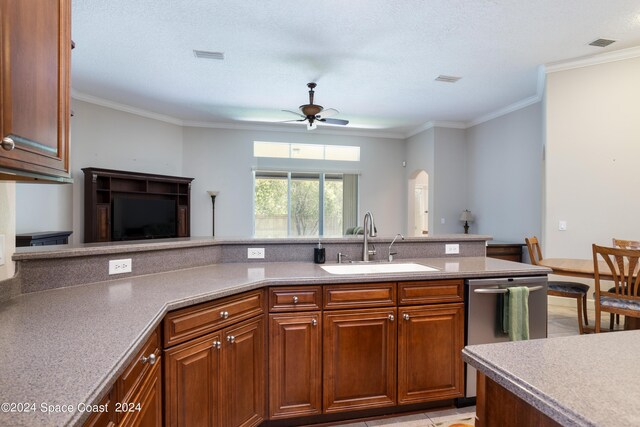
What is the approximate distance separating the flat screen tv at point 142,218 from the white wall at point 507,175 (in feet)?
19.3

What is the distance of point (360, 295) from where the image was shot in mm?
2078

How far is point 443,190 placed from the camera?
6.95 m

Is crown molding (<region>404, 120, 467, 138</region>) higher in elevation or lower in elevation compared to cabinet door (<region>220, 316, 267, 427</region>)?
higher

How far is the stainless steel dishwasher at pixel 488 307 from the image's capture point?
2.22 m

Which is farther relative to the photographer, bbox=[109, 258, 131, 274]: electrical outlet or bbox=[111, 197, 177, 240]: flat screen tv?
bbox=[111, 197, 177, 240]: flat screen tv

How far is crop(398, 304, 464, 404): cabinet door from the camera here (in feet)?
7.01

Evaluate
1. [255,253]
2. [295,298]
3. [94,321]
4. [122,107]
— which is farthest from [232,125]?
[94,321]

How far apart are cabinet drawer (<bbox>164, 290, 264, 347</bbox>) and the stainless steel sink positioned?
1.90 feet

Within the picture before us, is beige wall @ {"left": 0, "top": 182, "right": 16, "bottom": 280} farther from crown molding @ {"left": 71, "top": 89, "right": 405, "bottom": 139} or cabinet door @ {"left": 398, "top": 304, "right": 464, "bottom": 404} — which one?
crown molding @ {"left": 71, "top": 89, "right": 405, "bottom": 139}

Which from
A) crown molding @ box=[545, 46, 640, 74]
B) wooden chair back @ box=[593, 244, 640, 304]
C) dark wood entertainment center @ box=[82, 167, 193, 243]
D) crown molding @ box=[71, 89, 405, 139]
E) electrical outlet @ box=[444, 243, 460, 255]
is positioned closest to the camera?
wooden chair back @ box=[593, 244, 640, 304]

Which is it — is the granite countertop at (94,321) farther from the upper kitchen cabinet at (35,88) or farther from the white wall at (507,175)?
the white wall at (507,175)

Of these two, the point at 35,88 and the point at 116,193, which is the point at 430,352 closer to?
the point at 35,88

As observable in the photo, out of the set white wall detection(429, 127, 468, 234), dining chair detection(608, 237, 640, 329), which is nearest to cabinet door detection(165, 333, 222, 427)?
dining chair detection(608, 237, 640, 329)

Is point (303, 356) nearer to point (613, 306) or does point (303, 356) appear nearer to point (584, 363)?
point (584, 363)
